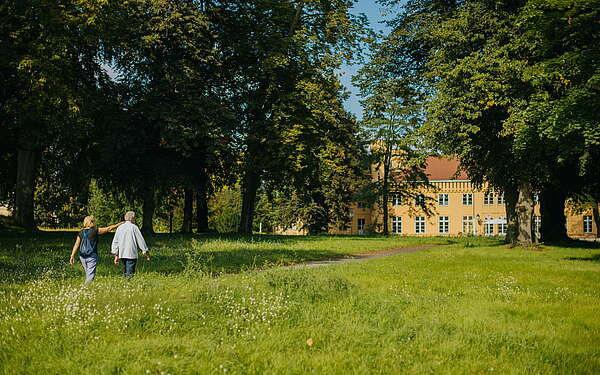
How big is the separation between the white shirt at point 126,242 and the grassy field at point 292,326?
23.2 inches

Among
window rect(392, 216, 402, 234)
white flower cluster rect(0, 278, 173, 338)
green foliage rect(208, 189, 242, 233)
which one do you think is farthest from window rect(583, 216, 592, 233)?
white flower cluster rect(0, 278, 173, 338)

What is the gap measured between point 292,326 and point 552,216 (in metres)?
29.7

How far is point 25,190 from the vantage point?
25.0m

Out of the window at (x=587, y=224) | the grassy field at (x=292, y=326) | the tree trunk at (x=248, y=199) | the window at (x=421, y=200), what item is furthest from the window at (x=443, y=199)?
the grassy field at (x=292, y=326)

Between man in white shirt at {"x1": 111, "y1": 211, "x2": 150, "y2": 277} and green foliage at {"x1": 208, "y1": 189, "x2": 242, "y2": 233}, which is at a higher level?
green foliage at {"x1": 208, "y1": 189, "x2": 242, "y2": 233}

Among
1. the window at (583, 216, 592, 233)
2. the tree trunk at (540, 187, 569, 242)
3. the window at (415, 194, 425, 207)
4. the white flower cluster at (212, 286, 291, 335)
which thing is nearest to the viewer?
the white flower cluster at (212, 286, 291, 335)

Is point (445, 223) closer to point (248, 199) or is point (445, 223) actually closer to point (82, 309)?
point (248, 199)

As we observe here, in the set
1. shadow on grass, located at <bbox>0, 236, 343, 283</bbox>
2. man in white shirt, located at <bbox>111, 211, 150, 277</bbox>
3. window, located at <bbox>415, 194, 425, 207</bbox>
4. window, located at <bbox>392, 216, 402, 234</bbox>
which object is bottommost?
shadow on grass, located at <bbox>0, 236, 343, 283</bbox>

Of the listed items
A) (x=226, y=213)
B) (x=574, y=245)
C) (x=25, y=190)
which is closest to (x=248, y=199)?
(x=25, y=190)

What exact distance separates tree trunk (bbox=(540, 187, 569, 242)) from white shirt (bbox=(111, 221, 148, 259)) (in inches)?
1092

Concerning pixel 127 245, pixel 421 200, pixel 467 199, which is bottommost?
pixel 127 245

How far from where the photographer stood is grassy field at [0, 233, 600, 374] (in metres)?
5.46

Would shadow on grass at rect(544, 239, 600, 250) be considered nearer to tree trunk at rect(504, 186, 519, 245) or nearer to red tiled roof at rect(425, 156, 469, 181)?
tree trunk at rect(504, 186, 519, 245)

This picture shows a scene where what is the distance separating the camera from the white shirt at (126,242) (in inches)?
414
